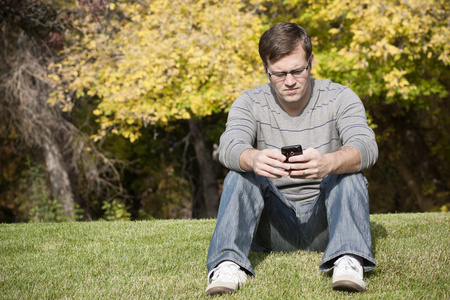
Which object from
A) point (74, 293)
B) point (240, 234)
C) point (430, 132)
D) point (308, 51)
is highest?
point (430, 132)

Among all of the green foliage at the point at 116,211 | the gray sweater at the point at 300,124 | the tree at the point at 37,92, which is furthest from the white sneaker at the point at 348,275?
the tree at the point at 37,92

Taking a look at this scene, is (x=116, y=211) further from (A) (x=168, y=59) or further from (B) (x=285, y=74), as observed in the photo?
(B) (x=285, y=74)

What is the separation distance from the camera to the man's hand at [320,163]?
2.45 m

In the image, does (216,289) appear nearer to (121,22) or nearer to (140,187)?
(121,22)

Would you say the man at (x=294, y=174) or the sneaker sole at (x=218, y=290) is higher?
the man at (x=294, y=174)

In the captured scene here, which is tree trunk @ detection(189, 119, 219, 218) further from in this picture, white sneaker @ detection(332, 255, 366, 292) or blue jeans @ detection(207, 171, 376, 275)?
white sneaker @ detection(332, 255, 366, 292)

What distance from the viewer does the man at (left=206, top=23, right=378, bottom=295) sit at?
2.50 m

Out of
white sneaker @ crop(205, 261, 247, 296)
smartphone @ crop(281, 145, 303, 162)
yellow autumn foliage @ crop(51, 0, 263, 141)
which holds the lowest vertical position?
white sneaker @ crop(205, 261, 247, 296)

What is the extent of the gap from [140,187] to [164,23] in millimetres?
8390

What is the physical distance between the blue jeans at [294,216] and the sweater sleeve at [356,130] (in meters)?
0.13

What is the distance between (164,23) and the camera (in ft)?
28.9

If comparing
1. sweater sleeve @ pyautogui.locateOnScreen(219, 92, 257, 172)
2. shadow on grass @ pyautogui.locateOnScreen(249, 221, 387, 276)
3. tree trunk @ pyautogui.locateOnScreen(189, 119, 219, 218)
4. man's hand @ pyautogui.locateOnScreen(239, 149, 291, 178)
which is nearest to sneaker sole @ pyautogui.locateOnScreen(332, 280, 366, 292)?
shadow on grass @ pyautogui.locateOnScreen(249, 221, 387, 276)

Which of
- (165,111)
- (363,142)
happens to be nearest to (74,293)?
(363,142)

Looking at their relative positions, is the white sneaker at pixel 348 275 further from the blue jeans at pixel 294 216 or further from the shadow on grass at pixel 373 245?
the shadow on grass at pixel 373 245
